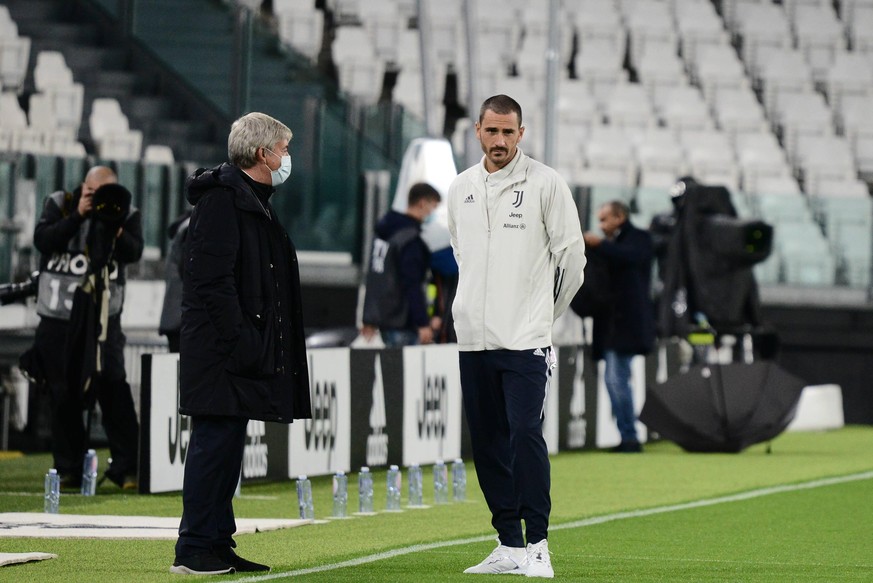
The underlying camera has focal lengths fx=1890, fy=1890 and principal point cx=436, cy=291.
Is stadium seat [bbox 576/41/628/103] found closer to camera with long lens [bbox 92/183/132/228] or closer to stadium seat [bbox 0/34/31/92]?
stadium seat [bbox 0/34/31/92]

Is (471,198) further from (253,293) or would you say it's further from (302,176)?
(302,176)

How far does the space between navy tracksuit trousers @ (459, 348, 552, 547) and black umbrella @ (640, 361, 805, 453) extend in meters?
8.64

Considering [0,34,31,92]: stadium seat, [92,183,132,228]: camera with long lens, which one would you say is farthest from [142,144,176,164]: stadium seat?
[92,183,132,228]: camera with long lens

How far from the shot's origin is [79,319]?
11.8 m

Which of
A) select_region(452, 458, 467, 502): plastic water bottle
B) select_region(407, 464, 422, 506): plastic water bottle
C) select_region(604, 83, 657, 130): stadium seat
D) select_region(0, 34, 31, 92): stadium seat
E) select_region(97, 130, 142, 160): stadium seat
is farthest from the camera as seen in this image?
select_region(604, 83, 657, 130): stadium seat

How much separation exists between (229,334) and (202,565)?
92cm

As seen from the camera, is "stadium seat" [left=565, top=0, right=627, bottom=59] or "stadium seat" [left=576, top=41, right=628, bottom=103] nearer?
"stadium seat" [left=576, top=41, right=628, bottom=103]

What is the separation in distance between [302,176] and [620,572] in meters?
11.6

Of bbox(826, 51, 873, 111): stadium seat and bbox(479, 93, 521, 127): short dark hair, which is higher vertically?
bbox(826, 51, 873, 111): stadium seat

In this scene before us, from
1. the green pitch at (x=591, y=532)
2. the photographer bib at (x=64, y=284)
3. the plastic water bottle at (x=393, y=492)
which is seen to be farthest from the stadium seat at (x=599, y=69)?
the plastic water bottle at (x=393, y=492)

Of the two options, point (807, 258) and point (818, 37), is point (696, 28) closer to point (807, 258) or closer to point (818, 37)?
point (818, 37)

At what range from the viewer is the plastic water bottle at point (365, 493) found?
1052cm

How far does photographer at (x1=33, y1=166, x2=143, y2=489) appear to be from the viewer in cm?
1176

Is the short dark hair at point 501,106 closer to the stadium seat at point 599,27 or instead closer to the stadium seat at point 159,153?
the stadium seat at point 159,153
